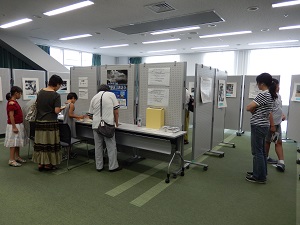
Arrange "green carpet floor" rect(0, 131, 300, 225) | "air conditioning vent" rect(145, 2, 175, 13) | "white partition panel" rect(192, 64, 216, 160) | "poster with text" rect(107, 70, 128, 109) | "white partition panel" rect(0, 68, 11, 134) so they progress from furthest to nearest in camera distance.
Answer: "white partition panel" rect(0, 68, 11, 134), "air conditioning vent" rect(145, 2, 175, 13), "poster with text" rect(107, 70, 128, 109), "white partition panel" rect(192, 64, 216, 160), "green carpet floor" rect(0, 131, 300, 225)

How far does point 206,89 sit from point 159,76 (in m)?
0.90

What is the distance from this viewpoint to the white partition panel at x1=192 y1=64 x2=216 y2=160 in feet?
11.2

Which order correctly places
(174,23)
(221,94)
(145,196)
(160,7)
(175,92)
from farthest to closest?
(174,23) < (160,7) < (221,94) < (175,92) < (145,196)

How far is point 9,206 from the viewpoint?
2.30 metres

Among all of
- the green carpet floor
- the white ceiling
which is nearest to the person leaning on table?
the green carpet floor

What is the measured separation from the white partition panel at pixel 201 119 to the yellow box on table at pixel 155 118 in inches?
21.4

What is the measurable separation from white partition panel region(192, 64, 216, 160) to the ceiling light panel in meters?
1.91

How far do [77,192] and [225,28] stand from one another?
226 inches

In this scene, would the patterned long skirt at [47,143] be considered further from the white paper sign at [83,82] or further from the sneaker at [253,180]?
the sneaker at [253,180]

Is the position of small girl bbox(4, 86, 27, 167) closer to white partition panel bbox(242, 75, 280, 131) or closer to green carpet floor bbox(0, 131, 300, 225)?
green carpet floor bbox(0, 131, 300, 225)

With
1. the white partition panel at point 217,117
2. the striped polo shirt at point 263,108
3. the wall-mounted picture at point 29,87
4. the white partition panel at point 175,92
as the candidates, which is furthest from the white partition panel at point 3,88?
the striped polo shirt at point 263,108

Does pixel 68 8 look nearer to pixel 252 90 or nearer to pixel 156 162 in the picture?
pixel 156 162

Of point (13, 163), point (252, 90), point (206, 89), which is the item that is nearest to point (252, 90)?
point (252, 90)

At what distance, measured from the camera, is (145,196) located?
8.52ft
